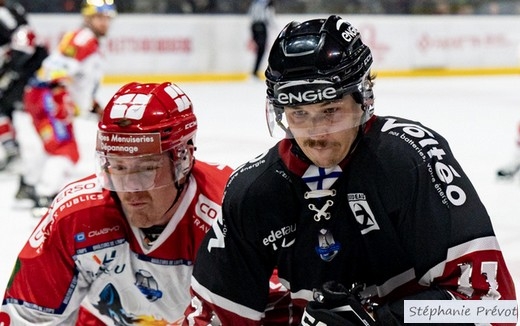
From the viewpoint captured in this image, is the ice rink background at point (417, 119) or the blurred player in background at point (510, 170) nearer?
the ice rink background at point (417, 119)

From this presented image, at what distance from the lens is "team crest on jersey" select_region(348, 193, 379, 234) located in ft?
6.46

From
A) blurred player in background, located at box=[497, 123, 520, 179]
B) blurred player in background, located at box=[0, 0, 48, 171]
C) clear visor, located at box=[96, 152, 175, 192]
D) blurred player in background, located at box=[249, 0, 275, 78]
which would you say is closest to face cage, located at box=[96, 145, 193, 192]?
clear visor, located at box=[96, 152, 175, 192]

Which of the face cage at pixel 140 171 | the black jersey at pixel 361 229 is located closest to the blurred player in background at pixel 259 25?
the face cage at pixel 140 171

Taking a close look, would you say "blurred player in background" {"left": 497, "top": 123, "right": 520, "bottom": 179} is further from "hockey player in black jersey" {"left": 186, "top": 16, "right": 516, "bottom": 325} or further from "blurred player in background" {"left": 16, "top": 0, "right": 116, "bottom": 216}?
"hockey player in black jersey" {"left": 186, "top": 16, "right": 516, "bottom": 325}

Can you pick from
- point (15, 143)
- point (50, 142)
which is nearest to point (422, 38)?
point (15, 143)

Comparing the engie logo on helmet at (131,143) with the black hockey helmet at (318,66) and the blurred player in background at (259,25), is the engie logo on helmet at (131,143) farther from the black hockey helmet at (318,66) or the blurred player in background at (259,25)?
the blurred player in background at (259,25)

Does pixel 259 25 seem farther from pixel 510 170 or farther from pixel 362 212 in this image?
pixel 362 212

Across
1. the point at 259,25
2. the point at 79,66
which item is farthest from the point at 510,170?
the point at 259,25

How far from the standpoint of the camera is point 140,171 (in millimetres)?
2381

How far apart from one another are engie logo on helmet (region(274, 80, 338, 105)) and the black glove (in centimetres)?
37

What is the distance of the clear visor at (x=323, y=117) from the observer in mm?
1949

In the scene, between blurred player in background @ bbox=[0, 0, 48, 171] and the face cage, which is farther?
blurred player in background @ bbox=[0, 0, 48, 171]

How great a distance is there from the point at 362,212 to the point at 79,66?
376 cm

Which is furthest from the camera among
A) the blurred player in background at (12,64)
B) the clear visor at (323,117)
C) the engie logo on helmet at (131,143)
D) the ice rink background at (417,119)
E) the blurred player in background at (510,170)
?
the blurred player in background at (12,64)
